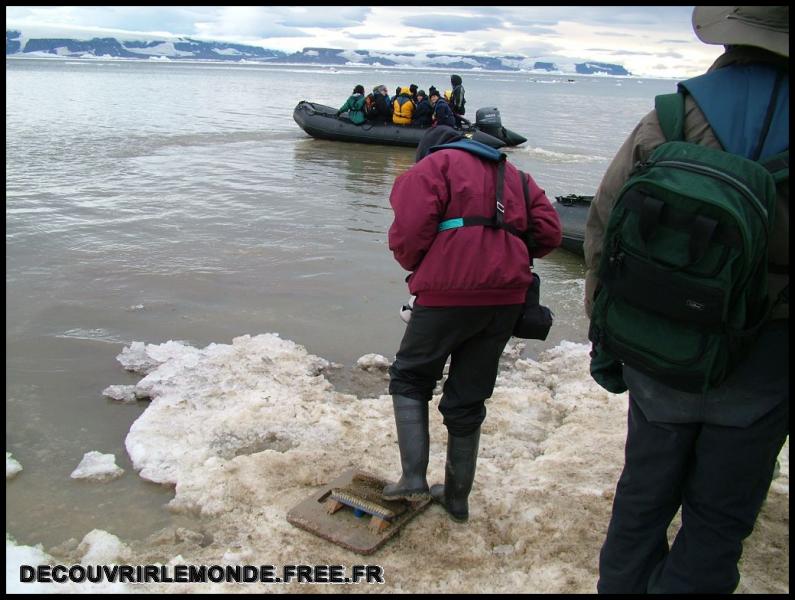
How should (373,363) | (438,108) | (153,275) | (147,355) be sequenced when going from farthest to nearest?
(438,108)
(153,275)
(373,363)
(147,355)

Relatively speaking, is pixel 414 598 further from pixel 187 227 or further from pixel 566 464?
pixel 187 227

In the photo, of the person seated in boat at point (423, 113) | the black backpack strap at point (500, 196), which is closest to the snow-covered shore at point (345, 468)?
the black backpack strap at point (500, 196)

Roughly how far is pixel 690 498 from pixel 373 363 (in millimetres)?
3654

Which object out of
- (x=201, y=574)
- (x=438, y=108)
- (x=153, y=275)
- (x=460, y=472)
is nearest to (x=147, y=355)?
(x=153, y=275)

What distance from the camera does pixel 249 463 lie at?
12.9ft

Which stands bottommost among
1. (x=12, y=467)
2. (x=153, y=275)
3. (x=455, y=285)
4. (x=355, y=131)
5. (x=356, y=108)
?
(x=153, y=275)

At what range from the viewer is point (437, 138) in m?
3.30

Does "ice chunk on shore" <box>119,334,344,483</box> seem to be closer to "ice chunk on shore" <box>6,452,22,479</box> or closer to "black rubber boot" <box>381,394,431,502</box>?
"ice chunk on shore" <box>6,452,22,479</box>

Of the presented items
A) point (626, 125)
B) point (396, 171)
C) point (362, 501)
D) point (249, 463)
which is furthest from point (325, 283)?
point (626, 125)

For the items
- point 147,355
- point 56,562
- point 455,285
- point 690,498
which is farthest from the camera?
point 147,355

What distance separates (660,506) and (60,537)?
2.76 metres

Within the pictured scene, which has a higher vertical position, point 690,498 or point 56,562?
point 690,498

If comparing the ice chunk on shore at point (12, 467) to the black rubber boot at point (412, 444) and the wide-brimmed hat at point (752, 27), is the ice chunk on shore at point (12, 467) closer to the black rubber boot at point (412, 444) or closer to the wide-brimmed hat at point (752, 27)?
the black rubber boot at point (412, 444)

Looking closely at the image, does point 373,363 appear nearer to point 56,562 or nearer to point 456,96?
point 56,562
